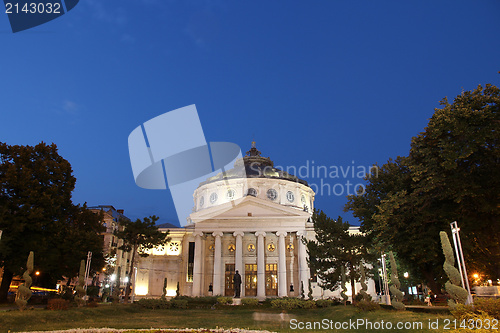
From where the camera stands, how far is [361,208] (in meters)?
29.9

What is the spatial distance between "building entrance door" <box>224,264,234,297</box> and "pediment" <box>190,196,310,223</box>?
748 centimetres

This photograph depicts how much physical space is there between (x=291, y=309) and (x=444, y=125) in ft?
66.7

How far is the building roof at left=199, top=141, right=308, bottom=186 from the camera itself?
6056cm

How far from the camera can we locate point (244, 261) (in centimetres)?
4962

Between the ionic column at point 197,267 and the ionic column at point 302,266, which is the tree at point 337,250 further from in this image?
the ionic column at point 197,267

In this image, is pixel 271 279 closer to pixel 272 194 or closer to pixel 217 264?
pixel 217 264

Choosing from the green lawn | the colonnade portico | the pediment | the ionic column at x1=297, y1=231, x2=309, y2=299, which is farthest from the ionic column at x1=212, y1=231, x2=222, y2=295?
the green lawn

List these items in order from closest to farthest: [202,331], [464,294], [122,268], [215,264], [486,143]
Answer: [202,331], [464,294], [486,143], [215,264], [122,268]


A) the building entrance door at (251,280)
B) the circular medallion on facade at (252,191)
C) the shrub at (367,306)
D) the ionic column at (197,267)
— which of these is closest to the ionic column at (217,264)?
the ionic column at (197,267)

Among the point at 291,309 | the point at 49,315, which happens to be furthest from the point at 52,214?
the point at 291,309

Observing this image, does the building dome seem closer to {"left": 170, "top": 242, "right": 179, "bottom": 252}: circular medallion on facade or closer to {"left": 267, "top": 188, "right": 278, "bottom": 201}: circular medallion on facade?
{"left": 267, "top": 188, "right": 278, "bottom": 201}: circular medallion on facade

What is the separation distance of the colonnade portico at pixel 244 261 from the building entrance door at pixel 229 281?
43cm

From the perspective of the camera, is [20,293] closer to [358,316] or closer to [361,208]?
[358,316]

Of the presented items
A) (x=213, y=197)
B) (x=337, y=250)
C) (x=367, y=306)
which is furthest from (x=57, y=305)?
(x=213, y=197)
